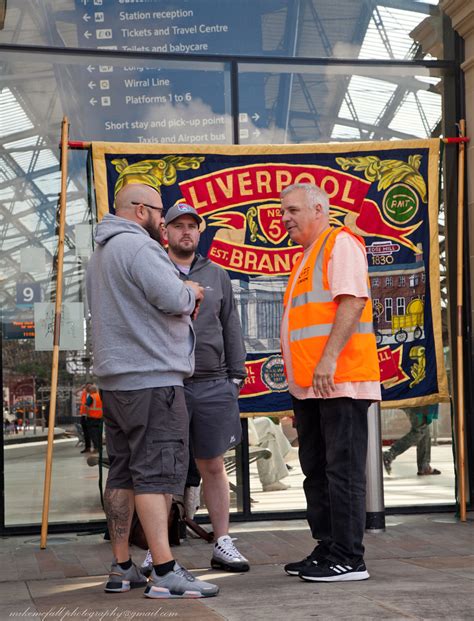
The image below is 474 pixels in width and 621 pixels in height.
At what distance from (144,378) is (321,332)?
34.5 inches

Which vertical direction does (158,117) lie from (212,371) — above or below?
above

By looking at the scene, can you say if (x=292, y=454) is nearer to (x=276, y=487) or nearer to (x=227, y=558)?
(x=276, y=487)

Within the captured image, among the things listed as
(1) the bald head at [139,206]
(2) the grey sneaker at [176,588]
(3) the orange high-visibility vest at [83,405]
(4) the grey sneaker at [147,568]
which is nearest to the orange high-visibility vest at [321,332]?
(1) the bald head at [139,206]

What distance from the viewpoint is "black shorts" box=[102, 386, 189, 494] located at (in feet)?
14.7

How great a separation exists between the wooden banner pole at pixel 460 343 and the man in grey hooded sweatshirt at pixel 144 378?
3.00 meters

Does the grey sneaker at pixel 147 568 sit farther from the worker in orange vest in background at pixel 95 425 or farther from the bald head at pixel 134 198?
the worker in orange vest in background at pixel 95 425

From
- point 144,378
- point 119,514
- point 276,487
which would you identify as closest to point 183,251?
point 144,378

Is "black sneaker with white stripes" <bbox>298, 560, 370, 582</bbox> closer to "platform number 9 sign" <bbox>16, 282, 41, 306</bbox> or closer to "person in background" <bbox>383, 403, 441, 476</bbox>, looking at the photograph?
"person in background" <bbox>383, 403, 441, 476</bbox>

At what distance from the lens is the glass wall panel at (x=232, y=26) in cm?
733

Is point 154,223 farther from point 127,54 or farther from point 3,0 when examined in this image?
point 127,54

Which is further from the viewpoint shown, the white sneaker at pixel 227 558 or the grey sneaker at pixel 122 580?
the white sneaker at pixel 227 558

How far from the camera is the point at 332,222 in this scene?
736 cm

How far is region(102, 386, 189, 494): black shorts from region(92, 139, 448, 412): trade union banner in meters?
2.66

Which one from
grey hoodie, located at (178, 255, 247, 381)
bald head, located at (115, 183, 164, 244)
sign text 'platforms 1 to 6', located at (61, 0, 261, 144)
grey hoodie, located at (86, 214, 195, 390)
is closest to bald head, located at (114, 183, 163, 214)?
bald head, located at (115, 183, 164, 244)
